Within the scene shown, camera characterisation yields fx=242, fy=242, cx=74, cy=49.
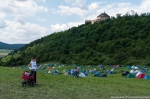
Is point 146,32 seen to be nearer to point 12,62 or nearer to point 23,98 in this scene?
point 12,62

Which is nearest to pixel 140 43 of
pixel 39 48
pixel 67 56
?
pixel 67 56

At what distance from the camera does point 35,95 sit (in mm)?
12156

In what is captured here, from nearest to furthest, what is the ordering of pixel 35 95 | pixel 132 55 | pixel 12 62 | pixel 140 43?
1. pixel 35 95
2. pixel 132 55
3. pixel 140 43
4. pixel 12 62

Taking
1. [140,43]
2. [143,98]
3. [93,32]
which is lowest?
[143,98]

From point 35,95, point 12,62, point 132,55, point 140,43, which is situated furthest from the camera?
point 12,62

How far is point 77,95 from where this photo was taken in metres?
12.7

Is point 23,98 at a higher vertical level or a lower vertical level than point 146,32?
lower

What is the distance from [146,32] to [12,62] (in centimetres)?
6298

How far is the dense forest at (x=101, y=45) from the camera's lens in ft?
296

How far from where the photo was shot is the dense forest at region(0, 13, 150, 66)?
296 ft

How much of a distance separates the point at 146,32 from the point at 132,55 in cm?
2051

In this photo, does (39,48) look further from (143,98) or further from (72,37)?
(143,98)

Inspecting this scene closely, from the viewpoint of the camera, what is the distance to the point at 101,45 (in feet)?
356

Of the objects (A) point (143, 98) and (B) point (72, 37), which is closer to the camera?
(A) point (143, 98)
